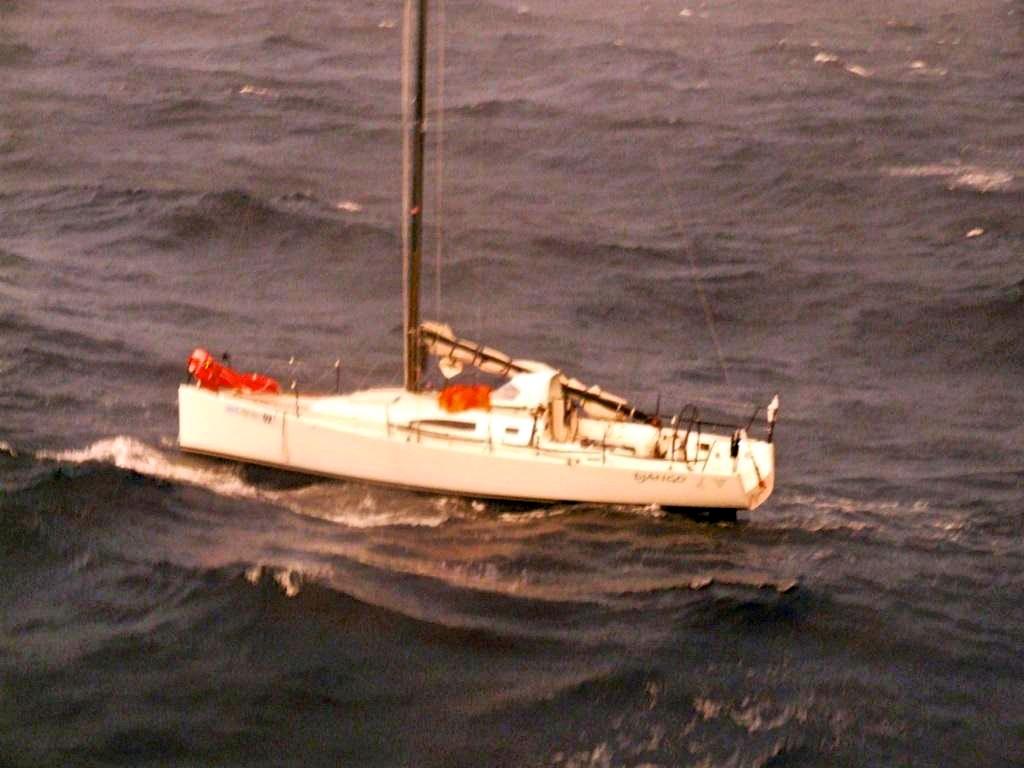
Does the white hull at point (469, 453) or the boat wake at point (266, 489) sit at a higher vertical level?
the white hull at point (469, 453)

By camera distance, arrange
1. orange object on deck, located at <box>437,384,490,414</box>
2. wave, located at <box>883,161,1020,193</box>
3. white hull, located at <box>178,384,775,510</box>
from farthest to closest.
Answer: wave, located at <box>883,161,1020,193</box>, orange object on deck, located at <box>437,384,490,414</box>, white hull, located at <box>178,384,775,510</box>

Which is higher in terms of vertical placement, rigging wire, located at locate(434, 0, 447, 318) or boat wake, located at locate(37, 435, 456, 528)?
rigging wire, located at locate(434, 0, 447, 318)

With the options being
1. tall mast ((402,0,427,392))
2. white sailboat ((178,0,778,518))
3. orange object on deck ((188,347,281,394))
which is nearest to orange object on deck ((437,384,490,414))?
white sailboat ((178,0,778,518))

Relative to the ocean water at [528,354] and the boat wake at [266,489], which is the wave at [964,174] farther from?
the boat wake at [266,489]

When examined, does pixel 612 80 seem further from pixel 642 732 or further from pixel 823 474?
pixel 642 732

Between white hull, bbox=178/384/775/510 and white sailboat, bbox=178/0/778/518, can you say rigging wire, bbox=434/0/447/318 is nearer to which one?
white sailboat, bbox=178/0/778/518

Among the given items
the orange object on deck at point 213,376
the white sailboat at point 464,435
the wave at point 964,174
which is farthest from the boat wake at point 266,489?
the wave at point 964,174

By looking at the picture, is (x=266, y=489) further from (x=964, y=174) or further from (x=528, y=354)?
(x=964, y=174)
